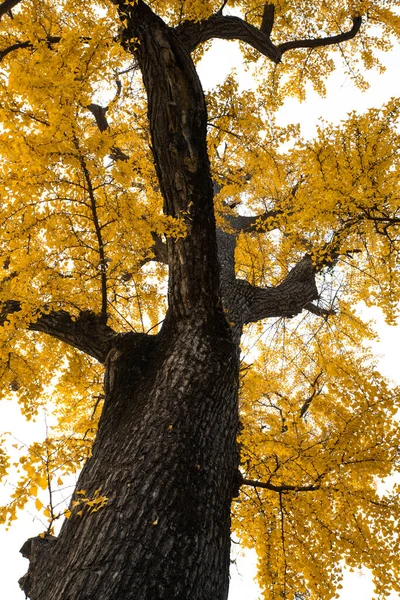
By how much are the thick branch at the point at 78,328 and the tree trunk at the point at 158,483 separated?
1.40 ft

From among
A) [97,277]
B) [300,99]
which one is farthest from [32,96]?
[300,99]

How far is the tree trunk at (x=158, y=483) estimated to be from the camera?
156cm

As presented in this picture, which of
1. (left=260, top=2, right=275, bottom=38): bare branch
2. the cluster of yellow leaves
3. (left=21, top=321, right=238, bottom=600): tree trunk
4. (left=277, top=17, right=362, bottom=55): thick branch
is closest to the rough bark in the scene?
(left=21, top=321, right=238, bottom=600): tree trunk

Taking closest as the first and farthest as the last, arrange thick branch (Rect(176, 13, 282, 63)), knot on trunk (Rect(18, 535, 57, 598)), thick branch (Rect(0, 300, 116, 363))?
1. knot on trunk (Rect(18, 535, 57, 598))
2. thick branch (Rect(0, 300, 116, 363))
3. thick branch (Rect(176, 13, 282, 63))

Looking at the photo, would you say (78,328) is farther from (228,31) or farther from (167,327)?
(228,31)

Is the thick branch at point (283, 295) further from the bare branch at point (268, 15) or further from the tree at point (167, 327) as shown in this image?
the bare branch at point (268, 15)

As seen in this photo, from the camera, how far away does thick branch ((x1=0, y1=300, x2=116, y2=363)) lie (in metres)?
3.19

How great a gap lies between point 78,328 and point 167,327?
0.89 m

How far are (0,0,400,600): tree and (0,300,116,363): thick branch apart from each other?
0.06ft

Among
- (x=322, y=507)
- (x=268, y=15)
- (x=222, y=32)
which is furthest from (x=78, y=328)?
(x=268, y=15)

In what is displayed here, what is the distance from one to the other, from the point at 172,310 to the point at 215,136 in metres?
2.64

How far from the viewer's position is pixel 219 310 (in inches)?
114

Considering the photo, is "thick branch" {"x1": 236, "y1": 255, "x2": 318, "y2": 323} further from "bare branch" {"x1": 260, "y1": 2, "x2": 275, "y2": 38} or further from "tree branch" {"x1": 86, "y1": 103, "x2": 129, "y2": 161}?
"tree branch" {"x1": 86, "y1": 103, "x2": 129, "y2": 161}

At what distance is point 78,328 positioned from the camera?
324 centimetres
